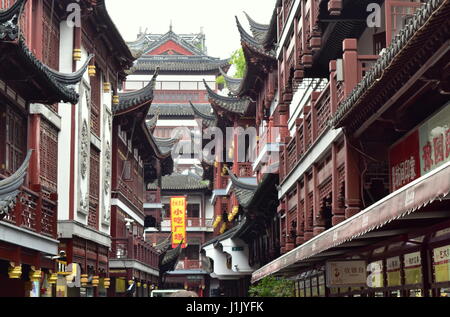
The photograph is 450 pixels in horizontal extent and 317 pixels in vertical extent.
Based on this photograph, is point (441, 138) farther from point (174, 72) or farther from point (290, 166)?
point (174, 72)

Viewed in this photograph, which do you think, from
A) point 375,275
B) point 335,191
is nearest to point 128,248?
point 335,191

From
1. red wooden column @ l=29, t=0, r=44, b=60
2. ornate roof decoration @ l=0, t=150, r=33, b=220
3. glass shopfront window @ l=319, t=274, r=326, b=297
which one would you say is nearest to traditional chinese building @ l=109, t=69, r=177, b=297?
red wooden column @ l=29, t=0, r=44, b=60

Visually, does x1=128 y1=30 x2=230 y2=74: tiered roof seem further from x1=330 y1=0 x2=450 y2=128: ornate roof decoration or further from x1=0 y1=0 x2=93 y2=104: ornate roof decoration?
x1=330 y1=0 x2=450 y2=128: ornate roof decoration

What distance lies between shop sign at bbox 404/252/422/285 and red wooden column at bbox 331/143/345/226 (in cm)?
332

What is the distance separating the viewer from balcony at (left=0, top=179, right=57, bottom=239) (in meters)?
17.0

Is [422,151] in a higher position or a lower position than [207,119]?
lower

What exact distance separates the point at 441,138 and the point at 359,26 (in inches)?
328

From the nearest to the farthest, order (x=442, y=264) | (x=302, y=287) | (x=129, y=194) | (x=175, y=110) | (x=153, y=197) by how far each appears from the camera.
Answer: (x=442, y=264)
(x=302, y=287)
(x=129, y=194)
(x=153, y=197)
(x=175, y=110)

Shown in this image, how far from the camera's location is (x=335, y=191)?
19.0m

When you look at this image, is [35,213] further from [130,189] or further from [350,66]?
[130,189]

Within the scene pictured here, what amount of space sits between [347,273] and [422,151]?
3.79 m

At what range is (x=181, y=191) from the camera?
266 ft

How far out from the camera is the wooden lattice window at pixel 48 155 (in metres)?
22.1
